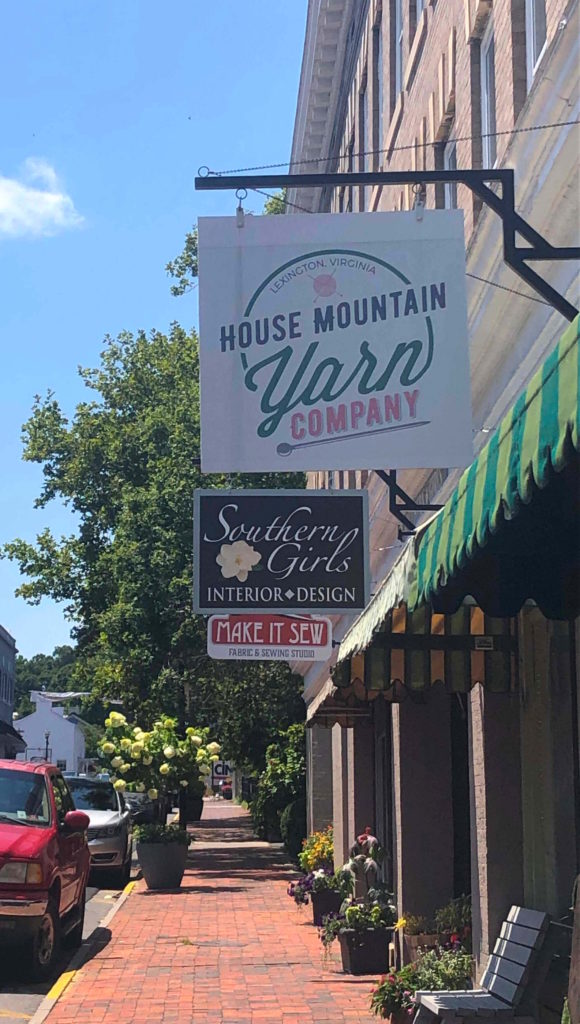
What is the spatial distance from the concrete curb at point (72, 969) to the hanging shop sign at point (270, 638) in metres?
2.92

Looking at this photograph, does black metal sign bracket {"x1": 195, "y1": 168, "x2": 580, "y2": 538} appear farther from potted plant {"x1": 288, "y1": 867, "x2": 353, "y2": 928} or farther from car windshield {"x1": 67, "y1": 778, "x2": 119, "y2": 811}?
car windshield {"x1": 67, "y1": 778, "x2": 119, "y2": 811}

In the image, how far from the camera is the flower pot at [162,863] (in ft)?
66.6

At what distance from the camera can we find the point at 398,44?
15.8 meters

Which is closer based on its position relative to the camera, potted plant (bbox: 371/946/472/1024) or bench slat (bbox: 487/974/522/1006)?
bench slat (bbox: 487/974/522/1006)

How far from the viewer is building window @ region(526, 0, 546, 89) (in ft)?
29.4

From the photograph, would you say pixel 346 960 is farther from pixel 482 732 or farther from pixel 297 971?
pixel 482 732

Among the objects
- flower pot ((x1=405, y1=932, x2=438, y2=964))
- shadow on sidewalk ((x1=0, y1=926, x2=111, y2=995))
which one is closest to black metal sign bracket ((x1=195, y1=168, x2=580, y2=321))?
flower pot ((x1=405, y1=932, x2=438, y2=964))

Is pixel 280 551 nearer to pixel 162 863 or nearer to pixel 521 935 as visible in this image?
pixel 521 935

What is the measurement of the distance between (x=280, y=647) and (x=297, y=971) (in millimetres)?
3359

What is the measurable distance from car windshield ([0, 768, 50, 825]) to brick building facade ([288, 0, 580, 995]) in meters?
2.77

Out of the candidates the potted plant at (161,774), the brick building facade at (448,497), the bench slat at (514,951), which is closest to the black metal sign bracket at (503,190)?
the brick building facade at (448,497)

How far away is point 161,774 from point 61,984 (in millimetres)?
10028

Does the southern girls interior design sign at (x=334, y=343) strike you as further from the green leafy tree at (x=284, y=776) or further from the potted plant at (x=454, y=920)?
the green leafy tree at (x=284, y=776)

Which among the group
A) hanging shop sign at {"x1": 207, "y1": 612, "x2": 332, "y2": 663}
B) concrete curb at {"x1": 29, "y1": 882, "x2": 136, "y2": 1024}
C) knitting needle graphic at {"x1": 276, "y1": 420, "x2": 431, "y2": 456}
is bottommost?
concrete curb at {"x1": 29, "y1": 882, "x2": 136, "y2": 1024}
